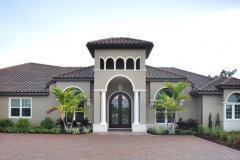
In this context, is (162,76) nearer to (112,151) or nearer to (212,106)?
(212,106)

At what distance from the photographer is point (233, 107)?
77.1ft

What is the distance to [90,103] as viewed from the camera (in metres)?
24.6

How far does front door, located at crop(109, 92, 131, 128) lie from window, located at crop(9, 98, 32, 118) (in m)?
6.74

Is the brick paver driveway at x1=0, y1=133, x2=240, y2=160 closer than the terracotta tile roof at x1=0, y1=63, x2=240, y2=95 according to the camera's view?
Yes

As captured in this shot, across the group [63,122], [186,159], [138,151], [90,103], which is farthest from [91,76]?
[186,159]

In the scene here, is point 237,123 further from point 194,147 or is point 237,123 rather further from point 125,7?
point 125,7

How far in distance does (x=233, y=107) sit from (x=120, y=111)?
345 inches

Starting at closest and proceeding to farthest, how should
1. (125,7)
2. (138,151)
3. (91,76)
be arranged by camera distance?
1. (138,151)
2. (125,7)
3. (91,76)

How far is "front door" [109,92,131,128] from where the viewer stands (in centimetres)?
2511

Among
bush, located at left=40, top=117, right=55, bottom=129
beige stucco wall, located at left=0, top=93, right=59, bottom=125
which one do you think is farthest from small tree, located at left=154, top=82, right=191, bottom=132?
beige stucco wall, located at left=0, top=93, right=59, bottom=125

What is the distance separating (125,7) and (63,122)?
9.61 metres

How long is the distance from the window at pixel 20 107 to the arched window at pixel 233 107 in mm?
15721

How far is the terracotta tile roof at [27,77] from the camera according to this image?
25547 mm

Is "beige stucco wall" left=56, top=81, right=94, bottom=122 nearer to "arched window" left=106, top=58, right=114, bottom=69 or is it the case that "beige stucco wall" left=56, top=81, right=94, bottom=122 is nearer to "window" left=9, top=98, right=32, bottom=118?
"arched window" left=106, top=58, right=114, bottom=69
